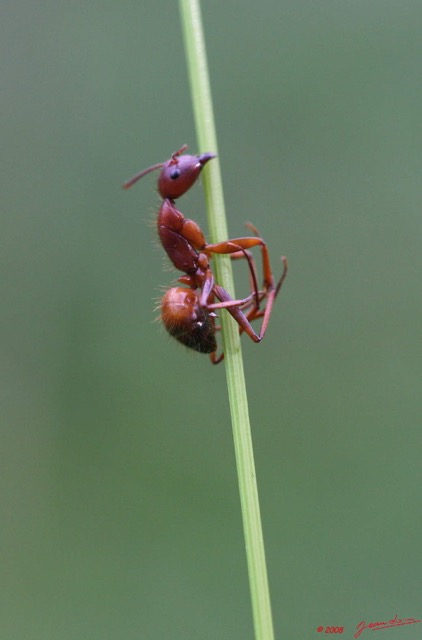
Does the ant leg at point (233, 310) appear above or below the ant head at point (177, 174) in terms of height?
below

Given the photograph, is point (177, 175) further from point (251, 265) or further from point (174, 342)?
point (174, 342)

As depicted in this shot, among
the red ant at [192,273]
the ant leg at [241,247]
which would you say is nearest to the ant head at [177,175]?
the red ant at [192,273]

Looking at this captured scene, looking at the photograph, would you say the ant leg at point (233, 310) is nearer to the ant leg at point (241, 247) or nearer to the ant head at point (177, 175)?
the ant leg at point (241, 247)

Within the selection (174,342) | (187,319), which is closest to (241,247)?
(187,319)

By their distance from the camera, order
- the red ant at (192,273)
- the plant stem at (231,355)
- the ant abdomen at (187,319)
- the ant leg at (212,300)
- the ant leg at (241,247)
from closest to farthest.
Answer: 1. the plant stem at (231,355)
2. the ant leg at (241,247)
3. the ant leg at (212,300)
4. the red ant at (192,273)
5. the ant abdomen at (187,319)

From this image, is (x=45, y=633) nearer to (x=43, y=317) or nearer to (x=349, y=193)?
(x=43, y=317)

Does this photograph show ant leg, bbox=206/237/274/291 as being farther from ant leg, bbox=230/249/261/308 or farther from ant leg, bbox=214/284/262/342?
ant leg, bbox=214/284/262/342

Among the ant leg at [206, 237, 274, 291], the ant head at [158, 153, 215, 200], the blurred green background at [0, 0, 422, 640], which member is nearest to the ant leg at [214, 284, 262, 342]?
the ant leg at [206, 237, 274, 291]

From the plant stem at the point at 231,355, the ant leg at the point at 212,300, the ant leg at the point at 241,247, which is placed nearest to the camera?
the plant stem at the point at 231,355

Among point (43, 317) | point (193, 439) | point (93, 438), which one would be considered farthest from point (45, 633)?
point (43, 317)
